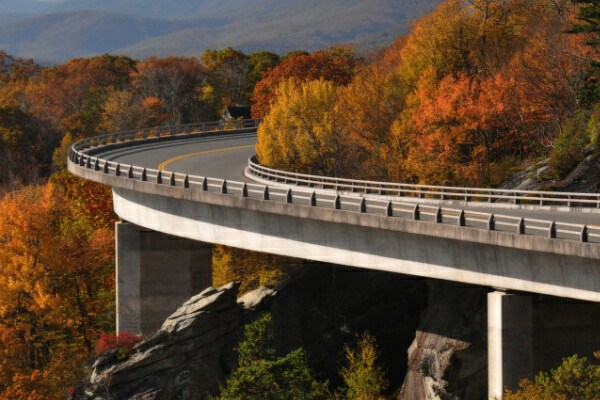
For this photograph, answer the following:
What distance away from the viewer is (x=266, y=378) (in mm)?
36344

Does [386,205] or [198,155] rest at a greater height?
[386,205]

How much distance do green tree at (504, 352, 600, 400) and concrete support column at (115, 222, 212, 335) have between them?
25866 millimetres

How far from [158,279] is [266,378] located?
18.2m

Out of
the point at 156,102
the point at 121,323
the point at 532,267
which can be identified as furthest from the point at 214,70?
the point at 532,267

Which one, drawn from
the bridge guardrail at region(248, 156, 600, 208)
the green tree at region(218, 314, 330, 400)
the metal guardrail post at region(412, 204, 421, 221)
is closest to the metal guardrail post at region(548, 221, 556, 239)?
the metal guardrail post at region(412, 204, 421, 221)

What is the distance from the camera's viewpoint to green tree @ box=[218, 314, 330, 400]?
36156mm

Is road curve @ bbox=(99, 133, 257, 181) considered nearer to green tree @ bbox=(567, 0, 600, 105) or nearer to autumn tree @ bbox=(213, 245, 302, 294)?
autumn tree @ bbox=(213, 245, 302, 294)

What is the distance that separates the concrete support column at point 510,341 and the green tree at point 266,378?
851 cm

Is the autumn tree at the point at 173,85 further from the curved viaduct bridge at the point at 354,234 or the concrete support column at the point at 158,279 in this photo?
the concrete support column at the point at 158,279

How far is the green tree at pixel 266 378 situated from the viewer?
36.2 meters

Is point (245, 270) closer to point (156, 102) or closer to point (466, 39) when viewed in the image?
point (466, 39)

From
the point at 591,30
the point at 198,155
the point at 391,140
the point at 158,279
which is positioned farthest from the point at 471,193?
the point at 198,155

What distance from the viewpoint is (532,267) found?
3164 centimetres

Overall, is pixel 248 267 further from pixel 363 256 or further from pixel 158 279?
pixel 363 256
